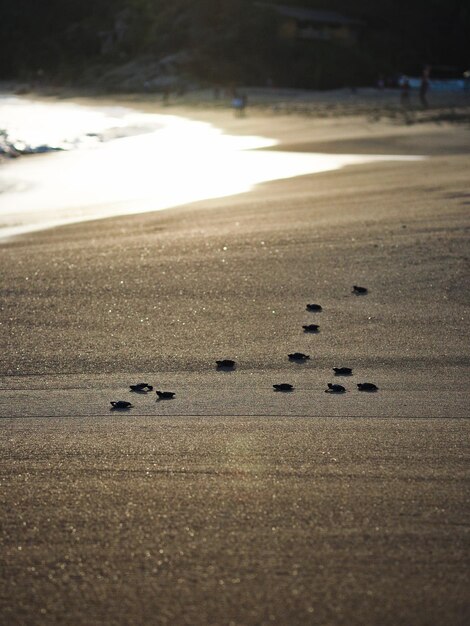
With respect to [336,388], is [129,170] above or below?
above

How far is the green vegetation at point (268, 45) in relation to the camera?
65.3 meters

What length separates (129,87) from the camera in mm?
71125

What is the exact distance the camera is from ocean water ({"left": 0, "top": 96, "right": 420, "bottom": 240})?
1168 centimetres

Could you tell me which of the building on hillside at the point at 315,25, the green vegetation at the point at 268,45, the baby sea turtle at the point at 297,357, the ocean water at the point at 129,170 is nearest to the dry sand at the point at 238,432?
the baby sea turtle at the point at 297,357

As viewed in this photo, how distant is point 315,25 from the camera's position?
2736 inches

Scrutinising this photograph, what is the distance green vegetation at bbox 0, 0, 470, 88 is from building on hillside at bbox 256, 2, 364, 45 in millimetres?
543

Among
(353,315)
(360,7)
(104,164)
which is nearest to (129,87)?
(360,7)

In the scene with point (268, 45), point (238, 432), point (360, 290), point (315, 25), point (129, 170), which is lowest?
point (238, 432)

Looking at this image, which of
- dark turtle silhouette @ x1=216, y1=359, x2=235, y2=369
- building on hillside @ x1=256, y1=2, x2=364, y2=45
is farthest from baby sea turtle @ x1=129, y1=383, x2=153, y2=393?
building on hillside @ x1=256, y1=2, x2=364, y2=45

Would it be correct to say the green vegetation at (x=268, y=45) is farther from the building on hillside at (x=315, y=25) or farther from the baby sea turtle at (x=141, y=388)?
the baby sea turtle at (x=141, y=388)

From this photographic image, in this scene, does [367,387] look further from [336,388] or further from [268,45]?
[268,45]

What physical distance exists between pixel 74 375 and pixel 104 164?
46.6ft

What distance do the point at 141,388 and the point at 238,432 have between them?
83cm

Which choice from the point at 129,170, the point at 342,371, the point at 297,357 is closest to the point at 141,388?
the point at 297,357
